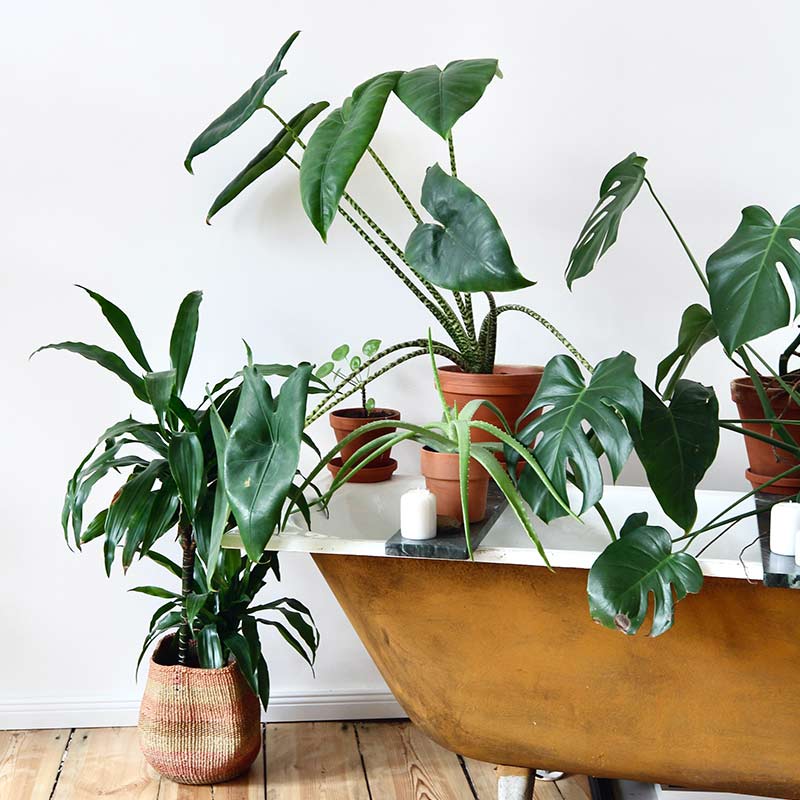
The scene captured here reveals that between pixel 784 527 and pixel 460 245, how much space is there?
22.9 inches

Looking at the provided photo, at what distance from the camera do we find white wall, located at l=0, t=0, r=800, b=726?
2.02m

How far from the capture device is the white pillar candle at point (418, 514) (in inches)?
55.7

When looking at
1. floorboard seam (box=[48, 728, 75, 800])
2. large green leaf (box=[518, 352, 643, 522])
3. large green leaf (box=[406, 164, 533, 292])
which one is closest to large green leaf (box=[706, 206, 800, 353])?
large green leaf (box=[518, 352, 643, 522])

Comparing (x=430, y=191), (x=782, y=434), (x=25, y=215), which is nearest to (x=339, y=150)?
(x=430, y=191)

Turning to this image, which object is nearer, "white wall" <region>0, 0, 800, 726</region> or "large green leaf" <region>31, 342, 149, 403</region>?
"large green leaf" <region>31, 342, 149, 403</region>

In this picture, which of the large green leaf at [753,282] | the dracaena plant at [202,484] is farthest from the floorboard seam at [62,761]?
the large green leaf at [753,282]

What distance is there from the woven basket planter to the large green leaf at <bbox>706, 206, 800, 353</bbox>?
3.81ft

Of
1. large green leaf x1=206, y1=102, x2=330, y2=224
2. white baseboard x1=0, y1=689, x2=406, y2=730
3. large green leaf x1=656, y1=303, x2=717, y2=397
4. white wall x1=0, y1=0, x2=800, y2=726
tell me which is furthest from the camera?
white baseboard x1=0, y1=689, x2=406, y2=730

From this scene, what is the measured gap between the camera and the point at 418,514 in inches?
55.7

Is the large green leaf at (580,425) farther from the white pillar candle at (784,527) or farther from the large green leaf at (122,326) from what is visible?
the large green leaf at (122,326)

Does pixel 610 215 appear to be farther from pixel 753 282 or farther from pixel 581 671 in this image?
pixel 581 671

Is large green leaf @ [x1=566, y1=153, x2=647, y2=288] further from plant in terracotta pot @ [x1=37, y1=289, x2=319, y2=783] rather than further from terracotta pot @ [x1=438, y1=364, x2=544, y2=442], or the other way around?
plant in terracotta pot @ [x1=37, y1=289, x2=319, y2=783]

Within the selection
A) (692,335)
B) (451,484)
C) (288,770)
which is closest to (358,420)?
(451,484)

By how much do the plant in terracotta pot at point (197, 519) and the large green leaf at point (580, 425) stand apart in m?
0.33
